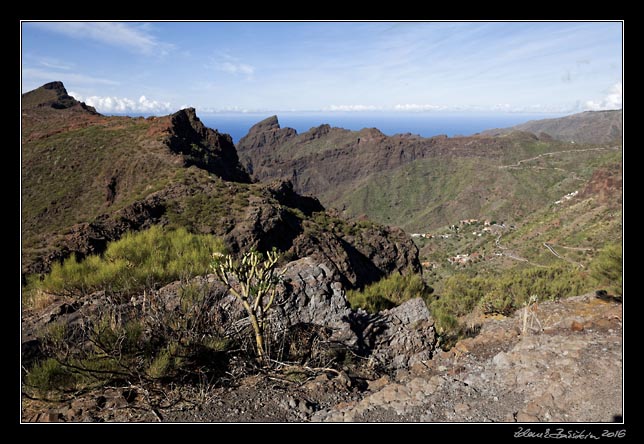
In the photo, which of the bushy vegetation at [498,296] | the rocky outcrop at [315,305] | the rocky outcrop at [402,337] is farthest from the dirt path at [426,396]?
the bushy vegetation at [498,296]

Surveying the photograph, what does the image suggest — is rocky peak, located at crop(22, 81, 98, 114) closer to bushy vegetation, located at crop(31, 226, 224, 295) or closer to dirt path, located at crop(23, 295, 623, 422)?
bushy vegetation, located at crop(31, 226, 224, 295)

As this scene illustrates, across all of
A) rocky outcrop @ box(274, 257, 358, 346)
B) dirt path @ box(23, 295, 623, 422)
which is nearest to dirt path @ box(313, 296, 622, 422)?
dirt path @ box(23, 295, 623, 422)

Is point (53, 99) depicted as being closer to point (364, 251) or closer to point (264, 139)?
point (364, 251)

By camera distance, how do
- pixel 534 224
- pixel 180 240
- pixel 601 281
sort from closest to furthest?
pixel 180 240, pixel 601 281, pixel 534 224

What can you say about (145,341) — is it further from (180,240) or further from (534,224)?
(534,224)

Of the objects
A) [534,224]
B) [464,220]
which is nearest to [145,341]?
[534,224]

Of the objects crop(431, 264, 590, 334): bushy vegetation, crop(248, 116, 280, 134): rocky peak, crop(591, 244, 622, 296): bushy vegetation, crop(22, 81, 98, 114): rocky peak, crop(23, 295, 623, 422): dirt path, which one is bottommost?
crop(431, 264, 590, 334): bushy vegetation
